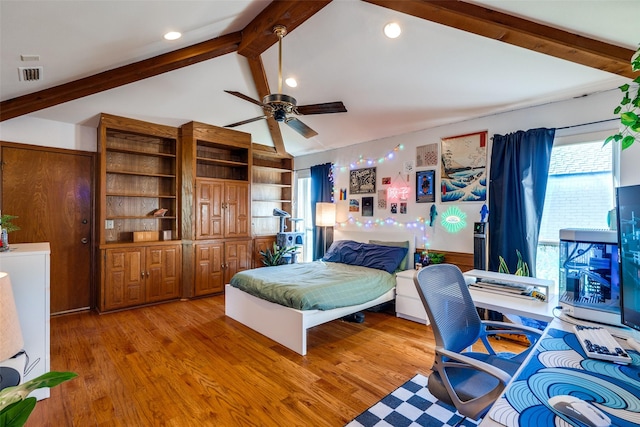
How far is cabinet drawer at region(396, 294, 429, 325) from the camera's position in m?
3.58

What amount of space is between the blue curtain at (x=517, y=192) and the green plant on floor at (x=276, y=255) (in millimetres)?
3206

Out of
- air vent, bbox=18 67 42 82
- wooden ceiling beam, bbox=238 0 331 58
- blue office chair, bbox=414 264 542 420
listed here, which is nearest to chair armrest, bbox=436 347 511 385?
blue office chair, bbox=414 264 542 420

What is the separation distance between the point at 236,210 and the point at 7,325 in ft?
12.8

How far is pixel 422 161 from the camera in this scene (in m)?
4.15

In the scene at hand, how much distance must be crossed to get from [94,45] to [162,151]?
247 cm

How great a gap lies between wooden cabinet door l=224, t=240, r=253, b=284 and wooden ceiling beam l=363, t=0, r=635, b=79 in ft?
13.2

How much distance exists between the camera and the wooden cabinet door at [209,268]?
466 centimetres

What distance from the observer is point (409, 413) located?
6.62ft

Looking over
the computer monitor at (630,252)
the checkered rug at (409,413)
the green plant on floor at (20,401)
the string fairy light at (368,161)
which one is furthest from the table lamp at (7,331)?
the string fairy light at (368,161)

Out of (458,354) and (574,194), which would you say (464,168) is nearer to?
(574,194)

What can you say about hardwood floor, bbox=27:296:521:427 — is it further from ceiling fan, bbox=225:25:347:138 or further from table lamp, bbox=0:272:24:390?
ceiling fan, bbox=225:25:347:138

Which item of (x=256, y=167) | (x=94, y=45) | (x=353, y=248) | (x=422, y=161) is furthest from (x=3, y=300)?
(x=256, y=167)

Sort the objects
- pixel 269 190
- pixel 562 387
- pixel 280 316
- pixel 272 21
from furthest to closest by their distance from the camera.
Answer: pixel 269 190, pixel 280 316, pixel 272 21, pixel 562 387

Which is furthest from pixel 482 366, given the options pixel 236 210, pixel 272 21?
pixel 236 210
